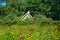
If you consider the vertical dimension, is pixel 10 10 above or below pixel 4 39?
below

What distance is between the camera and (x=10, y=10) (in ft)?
91.2

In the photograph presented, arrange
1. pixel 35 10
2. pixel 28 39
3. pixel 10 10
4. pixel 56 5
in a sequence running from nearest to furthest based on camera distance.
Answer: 1. pixel 28 39
2. pixel 10 10
3. pixel 35 10
4. pixel 56 5

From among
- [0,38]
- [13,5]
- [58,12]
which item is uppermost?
[0,38]

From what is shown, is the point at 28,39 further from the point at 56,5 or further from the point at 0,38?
the point at 56,5

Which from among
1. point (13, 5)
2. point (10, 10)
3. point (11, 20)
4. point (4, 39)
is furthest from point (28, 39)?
point (13, 5)

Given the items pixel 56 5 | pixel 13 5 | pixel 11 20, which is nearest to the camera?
pixel 11 20

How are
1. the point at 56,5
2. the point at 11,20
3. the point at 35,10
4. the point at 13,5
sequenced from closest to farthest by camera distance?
→ the point at 11,20
the point at 13,5
the point at 35,10
the point at 56,5

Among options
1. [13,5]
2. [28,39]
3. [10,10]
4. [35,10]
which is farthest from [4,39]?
[35,10]

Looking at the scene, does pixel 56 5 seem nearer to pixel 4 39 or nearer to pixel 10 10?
pixel 10 10

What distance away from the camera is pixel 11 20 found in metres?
21.9

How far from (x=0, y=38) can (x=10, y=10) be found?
66.5 feet

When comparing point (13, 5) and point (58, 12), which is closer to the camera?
point (13, 5)

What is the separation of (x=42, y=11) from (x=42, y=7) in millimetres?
857

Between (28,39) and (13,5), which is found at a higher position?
(28,39)
